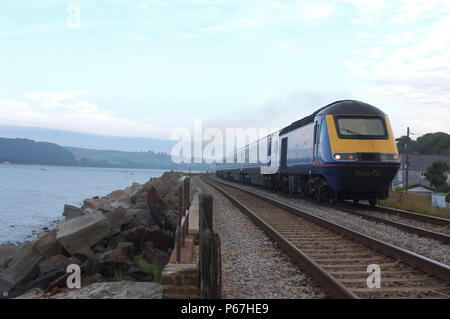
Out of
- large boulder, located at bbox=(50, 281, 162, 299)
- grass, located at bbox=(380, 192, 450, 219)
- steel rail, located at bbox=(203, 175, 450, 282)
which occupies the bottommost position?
large boulder, located at bbox=(50, 281, 162, 299)

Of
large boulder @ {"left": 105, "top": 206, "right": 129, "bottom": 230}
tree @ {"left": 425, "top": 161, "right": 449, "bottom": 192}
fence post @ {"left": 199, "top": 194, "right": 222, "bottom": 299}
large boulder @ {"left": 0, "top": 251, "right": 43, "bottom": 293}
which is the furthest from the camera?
tree @ {"left": 425, "top": 161, "right": 449, "bottom": 192}

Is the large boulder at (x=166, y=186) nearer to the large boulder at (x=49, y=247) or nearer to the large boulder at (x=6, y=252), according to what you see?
the large boulder at (x=49, y=247)

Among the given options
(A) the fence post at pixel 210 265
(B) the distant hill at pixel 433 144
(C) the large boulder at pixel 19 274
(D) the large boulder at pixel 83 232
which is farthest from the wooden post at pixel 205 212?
(B) the distant hill at pixel 433 144

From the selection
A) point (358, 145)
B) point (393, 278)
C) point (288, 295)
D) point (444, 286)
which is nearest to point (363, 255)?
point (393, 278)

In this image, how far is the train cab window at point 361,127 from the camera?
513 inches

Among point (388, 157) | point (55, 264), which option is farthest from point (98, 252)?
point (388, 157)

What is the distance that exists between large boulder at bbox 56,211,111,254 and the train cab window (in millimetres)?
Answer: 7418

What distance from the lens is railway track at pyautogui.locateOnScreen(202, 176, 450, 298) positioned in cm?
467

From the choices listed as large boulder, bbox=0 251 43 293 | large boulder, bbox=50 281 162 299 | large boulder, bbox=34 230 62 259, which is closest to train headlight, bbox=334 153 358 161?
large boulder, bbox=34 230 62 259

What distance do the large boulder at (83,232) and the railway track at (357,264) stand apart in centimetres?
401

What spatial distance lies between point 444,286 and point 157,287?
3347 mm

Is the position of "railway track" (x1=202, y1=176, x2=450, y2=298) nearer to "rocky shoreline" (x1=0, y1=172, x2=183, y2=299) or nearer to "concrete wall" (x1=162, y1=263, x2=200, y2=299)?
"concrete wall" (x1=162, y1=263, x2=200, y2=299)

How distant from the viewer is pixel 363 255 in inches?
261
